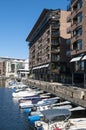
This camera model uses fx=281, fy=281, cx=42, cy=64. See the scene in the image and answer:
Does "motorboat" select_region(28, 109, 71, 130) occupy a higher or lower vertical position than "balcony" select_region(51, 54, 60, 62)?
lower

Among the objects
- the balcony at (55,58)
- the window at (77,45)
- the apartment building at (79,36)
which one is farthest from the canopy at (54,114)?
the balcony at (55,58)

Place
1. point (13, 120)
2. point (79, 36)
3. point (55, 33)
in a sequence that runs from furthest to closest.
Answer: point (55, 33), point (79, 36), point (13, 120)

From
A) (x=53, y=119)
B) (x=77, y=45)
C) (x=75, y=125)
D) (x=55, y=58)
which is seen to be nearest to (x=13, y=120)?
(x=53, y=119)

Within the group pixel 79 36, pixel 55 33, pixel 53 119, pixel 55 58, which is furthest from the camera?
pixel 55 33

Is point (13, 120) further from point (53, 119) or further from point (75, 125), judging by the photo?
point (75, 125)

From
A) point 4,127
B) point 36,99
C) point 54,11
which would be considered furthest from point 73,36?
point 4,127

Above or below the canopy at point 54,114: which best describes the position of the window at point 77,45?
above

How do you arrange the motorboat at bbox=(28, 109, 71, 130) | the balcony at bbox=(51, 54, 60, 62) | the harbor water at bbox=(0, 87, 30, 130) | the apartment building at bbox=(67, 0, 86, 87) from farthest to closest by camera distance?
the balcony at bbox=(51, 54, 60, 62) → the apartment building at bbox=(67, 0, 86, 87) → the harbor water at bbox=(0, 87, 30, 130) → the motorboat at bbox=(28, 109, 71, 130)

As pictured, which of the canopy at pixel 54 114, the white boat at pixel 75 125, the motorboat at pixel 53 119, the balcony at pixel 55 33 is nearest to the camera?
the white boat at pixel 75 125

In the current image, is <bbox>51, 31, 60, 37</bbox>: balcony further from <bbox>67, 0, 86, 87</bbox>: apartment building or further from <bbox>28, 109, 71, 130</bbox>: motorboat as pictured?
<bbox>28, 109, 71, 130</bbox>: motorboat

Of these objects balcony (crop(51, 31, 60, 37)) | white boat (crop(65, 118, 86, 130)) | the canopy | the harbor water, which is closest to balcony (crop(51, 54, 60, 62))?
balcony (crop(51, 31, 60, 37))

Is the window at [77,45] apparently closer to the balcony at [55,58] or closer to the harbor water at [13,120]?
the balcony at [55,58]

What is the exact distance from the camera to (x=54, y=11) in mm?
110500

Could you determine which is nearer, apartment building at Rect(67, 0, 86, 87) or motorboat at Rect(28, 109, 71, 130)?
motorboat at Rect(28, 109, 71, 130)
